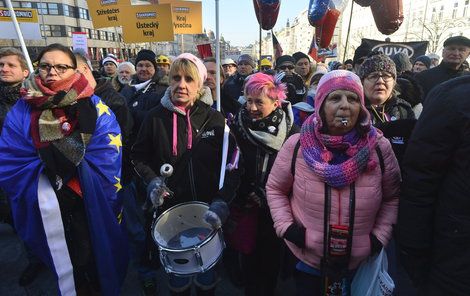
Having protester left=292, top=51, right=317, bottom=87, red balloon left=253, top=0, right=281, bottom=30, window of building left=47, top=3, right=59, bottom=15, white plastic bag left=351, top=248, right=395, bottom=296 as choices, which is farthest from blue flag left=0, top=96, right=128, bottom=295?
window of building left=47, top=3, right=59, bottom=15

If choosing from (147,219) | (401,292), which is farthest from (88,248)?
(401,292)

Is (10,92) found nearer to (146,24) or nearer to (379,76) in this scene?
(379,76)

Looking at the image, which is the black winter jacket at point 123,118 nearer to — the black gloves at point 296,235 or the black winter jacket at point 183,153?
the black winter jacket at point 183,153

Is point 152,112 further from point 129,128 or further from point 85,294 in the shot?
point 85,294

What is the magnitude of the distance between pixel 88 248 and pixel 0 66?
2.19 meters

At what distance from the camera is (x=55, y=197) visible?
93.0 inches

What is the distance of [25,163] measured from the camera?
2334 millimetres

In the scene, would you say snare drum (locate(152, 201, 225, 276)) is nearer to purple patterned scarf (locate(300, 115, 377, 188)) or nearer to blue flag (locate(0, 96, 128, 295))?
blue flag (locate(0, 96, 128, 295))

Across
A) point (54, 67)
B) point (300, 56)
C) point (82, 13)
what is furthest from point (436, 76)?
point (82, 13)

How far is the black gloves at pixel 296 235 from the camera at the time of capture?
6.48ft

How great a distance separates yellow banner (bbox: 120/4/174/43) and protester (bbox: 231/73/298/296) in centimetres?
590

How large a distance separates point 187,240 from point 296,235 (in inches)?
31.8

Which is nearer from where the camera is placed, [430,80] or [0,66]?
[0,66]

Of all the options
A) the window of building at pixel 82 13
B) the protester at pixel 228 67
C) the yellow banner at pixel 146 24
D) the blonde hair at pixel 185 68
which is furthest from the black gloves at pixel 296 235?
the window of building at pixel 82 13
